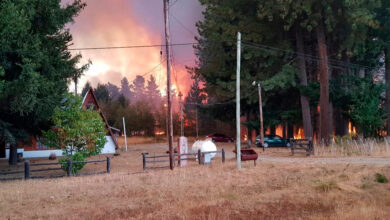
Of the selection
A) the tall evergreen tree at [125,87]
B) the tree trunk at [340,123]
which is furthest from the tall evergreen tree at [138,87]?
the tree trunk at [340,123]

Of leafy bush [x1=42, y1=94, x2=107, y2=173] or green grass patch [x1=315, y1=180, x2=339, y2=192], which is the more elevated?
leafy bush [x1=42, y1=94, x2=107, y2=173]

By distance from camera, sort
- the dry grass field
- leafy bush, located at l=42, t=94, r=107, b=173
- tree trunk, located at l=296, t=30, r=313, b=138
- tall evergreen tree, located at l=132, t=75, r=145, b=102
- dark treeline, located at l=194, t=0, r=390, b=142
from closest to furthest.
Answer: the dry grass field → leafy bush, located at l=42, t=94, r=107, b=173 → dark treeline, located at l=194, t=0, r=390, b=142 → tree trunk, located at l=296, t=30, r=313, b=138 → tall evergreen tree, located at l=132, t=75, r=145, b=102

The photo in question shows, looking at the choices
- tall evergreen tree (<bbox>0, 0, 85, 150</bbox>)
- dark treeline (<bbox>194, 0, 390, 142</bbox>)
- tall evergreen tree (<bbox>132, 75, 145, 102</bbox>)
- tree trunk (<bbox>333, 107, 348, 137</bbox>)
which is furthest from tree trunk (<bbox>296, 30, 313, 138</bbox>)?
tall evergreen tree (<bbox>132, 75, 145, 102</bbox>)

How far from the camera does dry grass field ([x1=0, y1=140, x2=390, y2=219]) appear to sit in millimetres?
9805

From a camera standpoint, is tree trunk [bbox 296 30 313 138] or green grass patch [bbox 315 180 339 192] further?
tree trunk [bbox 296 30 313 138]

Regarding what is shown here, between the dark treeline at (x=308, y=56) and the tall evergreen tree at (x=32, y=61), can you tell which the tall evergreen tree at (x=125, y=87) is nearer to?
the dark treeline at (x=308, y=56)

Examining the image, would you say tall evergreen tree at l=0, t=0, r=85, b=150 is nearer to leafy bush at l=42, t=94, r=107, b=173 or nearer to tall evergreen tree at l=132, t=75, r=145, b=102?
leafy bush at l=42, t=94, r=107, b=173

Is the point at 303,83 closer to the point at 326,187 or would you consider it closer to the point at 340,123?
the point at 340,123

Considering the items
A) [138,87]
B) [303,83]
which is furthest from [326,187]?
[138,87]

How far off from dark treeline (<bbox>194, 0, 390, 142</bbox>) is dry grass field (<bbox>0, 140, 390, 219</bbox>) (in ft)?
60.4

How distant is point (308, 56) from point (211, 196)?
3159 centimetres

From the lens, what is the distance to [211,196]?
1217 cm

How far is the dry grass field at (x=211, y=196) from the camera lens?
32.2 feet

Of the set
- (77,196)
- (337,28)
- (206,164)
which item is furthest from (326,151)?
(77,196)
